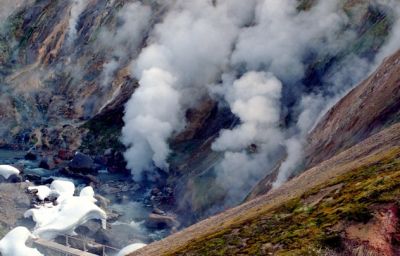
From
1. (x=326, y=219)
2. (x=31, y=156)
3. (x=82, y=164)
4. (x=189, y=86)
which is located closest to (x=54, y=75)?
(x=31, y=156)

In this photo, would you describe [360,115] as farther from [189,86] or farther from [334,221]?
[189,86]

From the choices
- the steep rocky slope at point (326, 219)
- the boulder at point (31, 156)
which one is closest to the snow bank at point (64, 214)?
the boulder at point (31, 156)

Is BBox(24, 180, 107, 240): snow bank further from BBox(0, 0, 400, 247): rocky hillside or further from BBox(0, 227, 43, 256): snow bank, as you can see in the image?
BBox(0, 0, 400, 247): rocky hillside

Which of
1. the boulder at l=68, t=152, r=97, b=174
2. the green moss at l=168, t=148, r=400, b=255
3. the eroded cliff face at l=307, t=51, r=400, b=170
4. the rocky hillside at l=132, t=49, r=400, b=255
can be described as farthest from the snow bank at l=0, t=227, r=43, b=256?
the green moss at l=168, t=148, r=400, b=255

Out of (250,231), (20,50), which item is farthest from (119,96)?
(250,231)

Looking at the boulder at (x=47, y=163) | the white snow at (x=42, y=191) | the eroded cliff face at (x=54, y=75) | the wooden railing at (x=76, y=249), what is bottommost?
the wooden railing at (x=76, y=249)

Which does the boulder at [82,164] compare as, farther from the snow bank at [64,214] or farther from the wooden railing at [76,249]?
the wooden railing at [76,249]

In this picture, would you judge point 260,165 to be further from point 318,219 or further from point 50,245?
point 318,219
